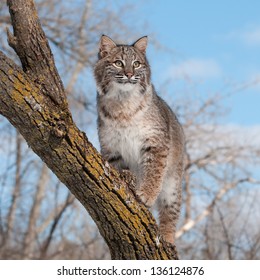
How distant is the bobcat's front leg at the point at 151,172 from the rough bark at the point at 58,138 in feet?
2.82

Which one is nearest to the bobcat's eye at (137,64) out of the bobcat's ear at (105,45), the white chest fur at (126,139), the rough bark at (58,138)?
the bobcat's ear at (105,45)

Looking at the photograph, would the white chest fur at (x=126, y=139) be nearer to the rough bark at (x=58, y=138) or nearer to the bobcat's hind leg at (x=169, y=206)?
the bobcat's hind leg at (x=169, y=206)

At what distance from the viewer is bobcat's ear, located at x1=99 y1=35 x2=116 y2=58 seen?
5984 millimetres

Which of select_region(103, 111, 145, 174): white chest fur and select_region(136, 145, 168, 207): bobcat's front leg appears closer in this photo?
select_region(136, 145, 168, 207): bobcat's front leg

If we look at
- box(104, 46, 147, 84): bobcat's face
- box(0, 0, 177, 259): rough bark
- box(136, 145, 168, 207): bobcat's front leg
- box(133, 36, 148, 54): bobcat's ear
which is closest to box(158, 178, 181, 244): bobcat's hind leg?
box(136, 145, 168, 207): bobcat's front leg

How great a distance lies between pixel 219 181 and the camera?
1617 cm

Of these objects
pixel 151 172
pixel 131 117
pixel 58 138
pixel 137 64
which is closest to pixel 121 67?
pixel 137 64

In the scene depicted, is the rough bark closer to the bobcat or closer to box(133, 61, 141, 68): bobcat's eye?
the bobcat

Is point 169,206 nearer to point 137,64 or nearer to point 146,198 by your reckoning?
point 146,198

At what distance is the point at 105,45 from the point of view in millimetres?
6008

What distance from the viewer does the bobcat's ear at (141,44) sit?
6.09 meters

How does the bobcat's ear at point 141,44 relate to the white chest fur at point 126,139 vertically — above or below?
above

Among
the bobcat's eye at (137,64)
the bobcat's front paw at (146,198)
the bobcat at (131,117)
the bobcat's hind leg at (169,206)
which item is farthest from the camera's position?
the bobcat's hind leg at (169,206)

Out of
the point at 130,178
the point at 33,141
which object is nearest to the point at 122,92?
the point at 130,178
